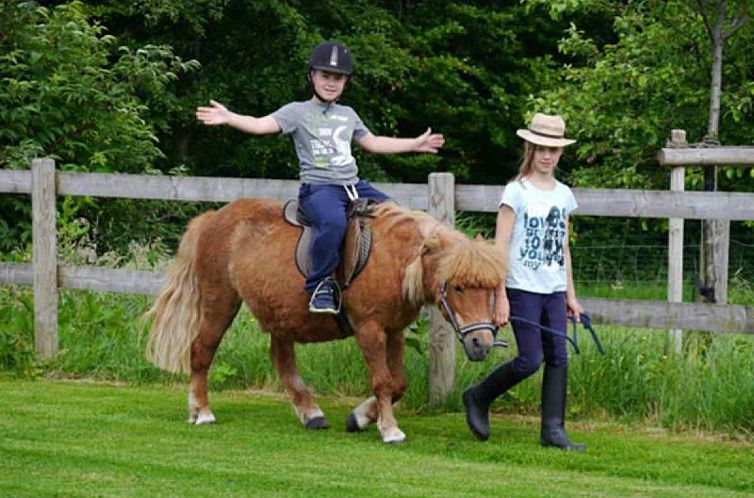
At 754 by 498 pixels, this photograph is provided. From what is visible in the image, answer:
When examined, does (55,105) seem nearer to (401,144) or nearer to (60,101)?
(60,101)

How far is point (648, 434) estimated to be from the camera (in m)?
9.22

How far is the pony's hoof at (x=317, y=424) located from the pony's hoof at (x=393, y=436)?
678mm

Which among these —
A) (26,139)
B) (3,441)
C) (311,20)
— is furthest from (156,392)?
(311,20)

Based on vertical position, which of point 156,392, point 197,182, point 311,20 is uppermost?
point 311,20

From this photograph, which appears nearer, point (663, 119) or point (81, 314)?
point (81, 314)

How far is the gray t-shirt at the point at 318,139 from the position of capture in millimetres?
8945

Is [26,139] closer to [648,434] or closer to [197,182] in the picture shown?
[197,182]

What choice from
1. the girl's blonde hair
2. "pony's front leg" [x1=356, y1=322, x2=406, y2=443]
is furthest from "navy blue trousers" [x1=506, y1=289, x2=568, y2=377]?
"pony's front leg" [x1=356, y1=322, x2=406, y2=443]

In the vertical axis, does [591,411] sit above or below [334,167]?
below

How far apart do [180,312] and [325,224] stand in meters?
1.59

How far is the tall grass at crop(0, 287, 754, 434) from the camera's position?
30.6 ft

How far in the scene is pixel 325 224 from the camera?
8727 millimetres

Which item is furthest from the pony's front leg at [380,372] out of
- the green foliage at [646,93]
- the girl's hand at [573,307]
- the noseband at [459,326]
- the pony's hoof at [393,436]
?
the green foliage at [646,93]

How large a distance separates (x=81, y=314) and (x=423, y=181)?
1756 cm
